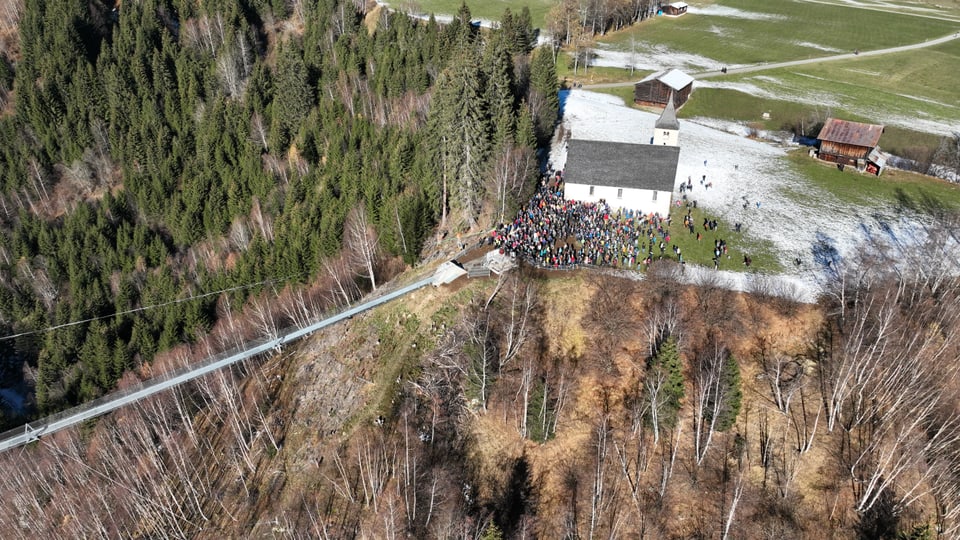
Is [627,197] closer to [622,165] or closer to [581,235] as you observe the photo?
[622,165]

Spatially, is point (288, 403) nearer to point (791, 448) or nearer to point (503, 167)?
point (503, 167)

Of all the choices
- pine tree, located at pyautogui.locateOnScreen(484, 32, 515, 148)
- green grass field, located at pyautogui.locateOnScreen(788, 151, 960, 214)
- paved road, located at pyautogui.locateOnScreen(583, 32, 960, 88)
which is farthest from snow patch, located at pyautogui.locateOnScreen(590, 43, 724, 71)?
pine tree, located at pyautogui.locateOnScreen(484, 32, 515, 148)

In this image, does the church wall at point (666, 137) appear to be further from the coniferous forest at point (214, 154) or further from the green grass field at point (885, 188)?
the coniferous forest at point (214, 154)

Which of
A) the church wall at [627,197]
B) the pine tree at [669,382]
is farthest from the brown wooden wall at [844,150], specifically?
the pine tree at [669,382]

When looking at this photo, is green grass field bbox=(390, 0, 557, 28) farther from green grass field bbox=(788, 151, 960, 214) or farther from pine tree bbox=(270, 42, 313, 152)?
green grass field bbox=(788, 151, 960, 214)

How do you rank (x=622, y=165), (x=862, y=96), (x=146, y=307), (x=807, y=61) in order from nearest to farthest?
1. (x=622, y=165)
2. (x=146, y=307)
3. (x=862, y=96)
4. (x=807, y=61)

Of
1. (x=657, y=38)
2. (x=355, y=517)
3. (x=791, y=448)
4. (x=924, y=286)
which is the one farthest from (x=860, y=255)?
(x=657, y=38)

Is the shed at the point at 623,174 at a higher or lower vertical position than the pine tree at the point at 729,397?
higher

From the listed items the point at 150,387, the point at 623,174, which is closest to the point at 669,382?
the point at 623,174
